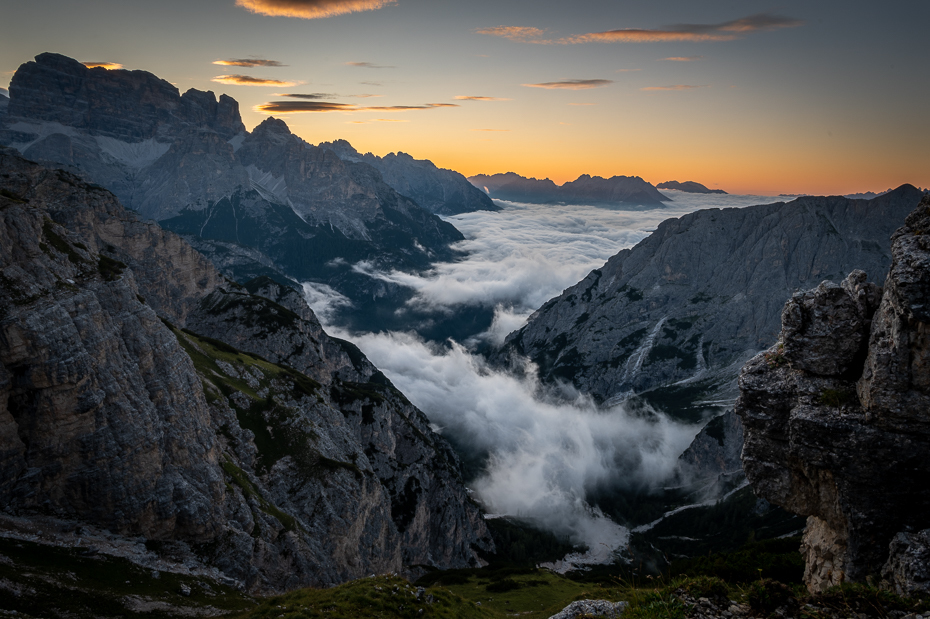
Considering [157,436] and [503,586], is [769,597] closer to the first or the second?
[157,436]

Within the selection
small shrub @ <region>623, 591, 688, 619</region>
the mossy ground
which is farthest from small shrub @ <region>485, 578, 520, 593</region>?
small shrub @ <region>623, 591, 688, 619</region>

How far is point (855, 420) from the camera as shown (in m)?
22.3

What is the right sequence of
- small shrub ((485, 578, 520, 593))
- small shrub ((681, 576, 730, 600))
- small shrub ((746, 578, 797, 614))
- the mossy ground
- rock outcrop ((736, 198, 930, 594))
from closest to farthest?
small shrub ((746, 578, 797, 614)) < small shrub ((681, 576, 730, 600)) < rock outcrop ((736, 198, 930, 594)) < the mossy ground < small shrub ((485, 578, 520, 593))

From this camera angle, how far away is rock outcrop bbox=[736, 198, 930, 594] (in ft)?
68.1

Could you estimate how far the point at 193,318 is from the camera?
174 m

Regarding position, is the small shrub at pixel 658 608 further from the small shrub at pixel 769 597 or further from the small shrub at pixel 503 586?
the small shrub at pixel 503 586

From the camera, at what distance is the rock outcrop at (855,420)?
20.7 metres

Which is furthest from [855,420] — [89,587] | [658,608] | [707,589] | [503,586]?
[503,586]

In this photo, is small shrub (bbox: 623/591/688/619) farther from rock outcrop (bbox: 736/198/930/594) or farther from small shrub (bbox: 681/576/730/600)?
rock outcrop (bbox: 736/198/930/594)

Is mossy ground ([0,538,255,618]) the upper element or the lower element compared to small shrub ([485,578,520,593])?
upper

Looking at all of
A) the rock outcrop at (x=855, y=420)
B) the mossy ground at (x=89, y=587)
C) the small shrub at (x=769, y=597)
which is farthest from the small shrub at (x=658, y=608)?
the mossy ground at (x=89, y=587)

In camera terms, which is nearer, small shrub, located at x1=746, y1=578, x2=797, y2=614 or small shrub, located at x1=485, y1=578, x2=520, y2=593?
small shrub, located at x1=746, y1=578, x2=797, y2=614

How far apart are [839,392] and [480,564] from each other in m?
177

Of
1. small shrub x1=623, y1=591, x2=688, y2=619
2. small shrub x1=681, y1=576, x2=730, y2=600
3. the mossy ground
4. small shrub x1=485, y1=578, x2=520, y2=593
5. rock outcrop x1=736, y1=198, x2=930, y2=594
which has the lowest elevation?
small shrub x1=485, y1=578, x2=520, y2=593
